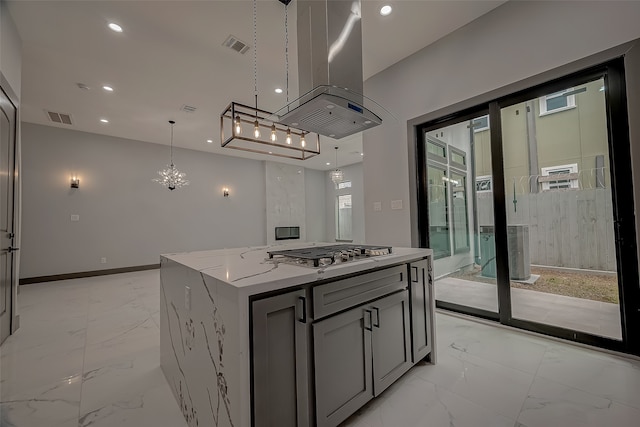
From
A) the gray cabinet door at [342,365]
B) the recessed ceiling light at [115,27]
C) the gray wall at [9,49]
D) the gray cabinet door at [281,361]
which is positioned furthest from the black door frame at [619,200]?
the gray wall at [9,49]

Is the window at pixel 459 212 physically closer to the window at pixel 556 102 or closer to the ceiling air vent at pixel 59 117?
the window at pixel 556 102

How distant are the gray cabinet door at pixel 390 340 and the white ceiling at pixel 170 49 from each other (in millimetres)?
2677

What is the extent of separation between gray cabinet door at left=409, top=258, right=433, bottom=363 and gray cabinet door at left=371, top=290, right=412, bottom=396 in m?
0.08

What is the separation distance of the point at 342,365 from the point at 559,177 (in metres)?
2.74

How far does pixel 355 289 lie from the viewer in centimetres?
147

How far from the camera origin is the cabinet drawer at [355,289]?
129 cm

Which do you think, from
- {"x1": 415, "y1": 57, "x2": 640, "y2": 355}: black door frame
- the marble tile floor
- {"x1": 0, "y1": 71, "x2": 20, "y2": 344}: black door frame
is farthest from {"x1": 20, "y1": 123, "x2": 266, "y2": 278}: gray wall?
{"x1": 415, "y1": 57, "x2": 640, "y2": 355}: black door frame

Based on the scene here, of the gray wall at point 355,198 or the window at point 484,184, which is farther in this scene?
the gray wall at point 355,198

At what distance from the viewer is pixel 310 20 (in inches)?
78.0

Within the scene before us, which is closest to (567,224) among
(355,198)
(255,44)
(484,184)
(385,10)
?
(484,184)

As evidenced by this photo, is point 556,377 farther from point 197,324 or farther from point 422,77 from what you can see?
point 422,77

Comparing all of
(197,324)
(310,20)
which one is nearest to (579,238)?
(310,20)

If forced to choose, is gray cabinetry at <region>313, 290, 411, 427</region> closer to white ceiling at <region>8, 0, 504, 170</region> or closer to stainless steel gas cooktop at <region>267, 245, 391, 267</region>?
stainless steel gas cooktop at <region>267, 245, 391, 267</region>

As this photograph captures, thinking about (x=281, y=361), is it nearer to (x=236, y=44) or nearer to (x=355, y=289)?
(x=355, y=289)
